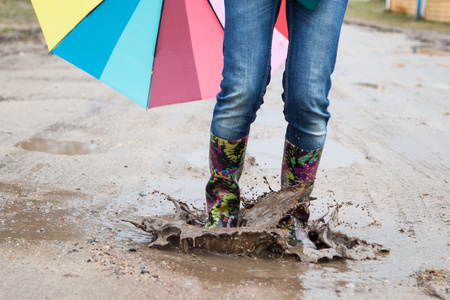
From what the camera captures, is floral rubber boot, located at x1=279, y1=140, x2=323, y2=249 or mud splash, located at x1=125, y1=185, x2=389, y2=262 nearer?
mud splash, located at x1=125, y1=185, x2=389, y2=262

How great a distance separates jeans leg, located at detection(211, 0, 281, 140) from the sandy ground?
593mm

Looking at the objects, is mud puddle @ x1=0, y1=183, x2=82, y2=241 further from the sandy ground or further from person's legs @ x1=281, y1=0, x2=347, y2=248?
person's legs @ x1=281, y1=0, x2=347, y2=248

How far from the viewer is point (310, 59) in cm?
208

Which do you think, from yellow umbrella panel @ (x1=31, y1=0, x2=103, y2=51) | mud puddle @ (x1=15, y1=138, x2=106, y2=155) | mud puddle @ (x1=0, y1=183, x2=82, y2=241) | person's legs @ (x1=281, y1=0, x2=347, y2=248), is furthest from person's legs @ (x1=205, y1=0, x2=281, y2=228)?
mud puddle @ (x1=15, y1=138, x2=106, y2=155)

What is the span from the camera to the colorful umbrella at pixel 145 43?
8.95 ft

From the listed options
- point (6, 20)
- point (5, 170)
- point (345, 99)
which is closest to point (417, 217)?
point (5, 170)

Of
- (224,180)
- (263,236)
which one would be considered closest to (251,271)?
(263,236)

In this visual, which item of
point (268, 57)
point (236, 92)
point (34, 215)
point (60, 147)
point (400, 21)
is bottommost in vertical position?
point (400, 21)

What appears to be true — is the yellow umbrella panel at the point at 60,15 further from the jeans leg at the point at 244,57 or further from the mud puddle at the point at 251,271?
the mud puddle at the point at 251,271

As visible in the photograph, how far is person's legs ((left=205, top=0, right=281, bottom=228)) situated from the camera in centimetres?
207

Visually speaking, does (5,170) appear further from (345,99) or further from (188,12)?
(345,99)

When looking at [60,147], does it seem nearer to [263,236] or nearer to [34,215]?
[34,215]

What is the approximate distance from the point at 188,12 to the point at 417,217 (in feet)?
5.20

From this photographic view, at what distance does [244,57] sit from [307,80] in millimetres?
261
